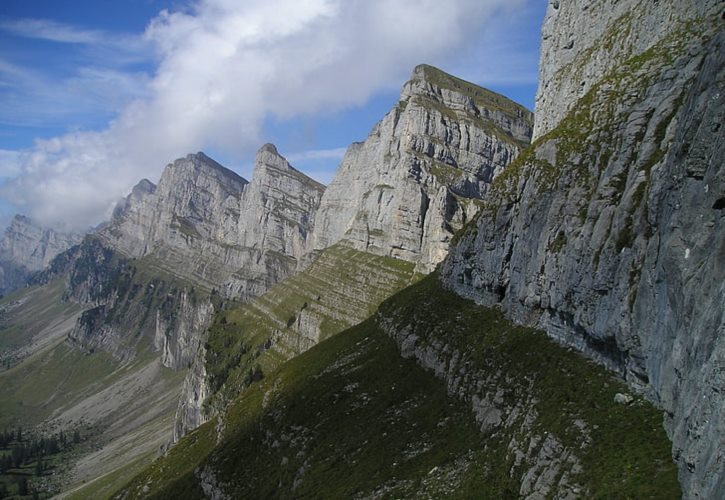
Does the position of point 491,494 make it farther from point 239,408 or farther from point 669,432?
point 239,408

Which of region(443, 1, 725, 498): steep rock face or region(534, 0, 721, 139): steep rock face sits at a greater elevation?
region(534, 0, 721, 139): steep rock face

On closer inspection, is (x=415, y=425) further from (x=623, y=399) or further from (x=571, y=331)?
(x=623, y=399)

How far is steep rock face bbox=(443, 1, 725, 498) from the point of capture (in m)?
25.2

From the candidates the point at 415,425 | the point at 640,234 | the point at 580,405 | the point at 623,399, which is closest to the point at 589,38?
the point at 640,234

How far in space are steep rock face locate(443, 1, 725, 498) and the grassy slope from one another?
262 centimetres

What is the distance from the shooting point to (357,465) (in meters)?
61.9

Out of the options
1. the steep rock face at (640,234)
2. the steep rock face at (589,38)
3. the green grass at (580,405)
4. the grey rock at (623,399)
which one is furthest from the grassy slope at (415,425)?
the steep rock face at (589,38)

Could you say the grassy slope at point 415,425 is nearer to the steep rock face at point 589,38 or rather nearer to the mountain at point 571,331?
the mountain at point 571,331

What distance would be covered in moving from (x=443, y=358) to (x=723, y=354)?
48.6m

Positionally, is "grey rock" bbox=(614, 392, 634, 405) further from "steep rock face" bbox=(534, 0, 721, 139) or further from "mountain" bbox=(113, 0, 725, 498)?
"steep rock face" bbox=(534, 0, 721, 139)

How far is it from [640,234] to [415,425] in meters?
35.5

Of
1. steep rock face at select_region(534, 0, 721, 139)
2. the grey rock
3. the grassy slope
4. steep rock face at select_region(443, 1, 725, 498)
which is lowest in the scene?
the grassy slope

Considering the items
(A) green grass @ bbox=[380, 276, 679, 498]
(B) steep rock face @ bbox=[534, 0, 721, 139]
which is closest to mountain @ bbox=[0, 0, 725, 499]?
(A) green grass @ bbox=[380, 276, 679, 498]

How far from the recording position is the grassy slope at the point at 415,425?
32500 mm
